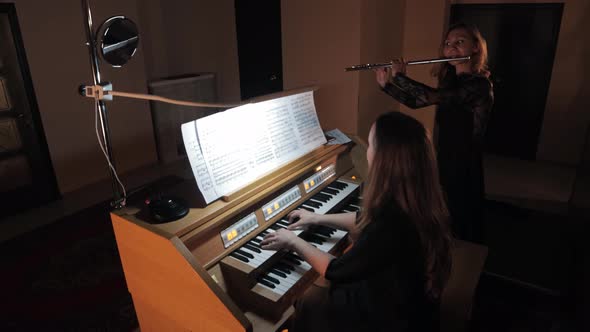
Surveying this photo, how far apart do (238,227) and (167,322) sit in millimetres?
475

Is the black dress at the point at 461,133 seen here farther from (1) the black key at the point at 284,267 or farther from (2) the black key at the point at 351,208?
(1) the black key at the point at 284,267

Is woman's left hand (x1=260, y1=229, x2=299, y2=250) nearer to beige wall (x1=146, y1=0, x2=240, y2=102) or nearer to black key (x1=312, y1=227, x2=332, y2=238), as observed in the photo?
black key (x1=312, y1=227, x2=332, y2=238)

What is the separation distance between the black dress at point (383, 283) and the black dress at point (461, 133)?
131cm

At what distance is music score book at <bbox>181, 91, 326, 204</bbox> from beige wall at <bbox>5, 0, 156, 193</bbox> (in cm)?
303

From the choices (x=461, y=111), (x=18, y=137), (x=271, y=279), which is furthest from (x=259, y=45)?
(x=271, y=279)

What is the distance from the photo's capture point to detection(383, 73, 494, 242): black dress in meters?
2.46

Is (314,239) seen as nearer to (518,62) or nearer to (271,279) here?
(271,279)

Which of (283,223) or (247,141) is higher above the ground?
(247,141)

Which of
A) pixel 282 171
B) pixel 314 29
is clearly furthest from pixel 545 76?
pixel 282 171

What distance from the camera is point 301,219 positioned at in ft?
6.19

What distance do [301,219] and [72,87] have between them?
337cm

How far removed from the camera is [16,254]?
3.19m

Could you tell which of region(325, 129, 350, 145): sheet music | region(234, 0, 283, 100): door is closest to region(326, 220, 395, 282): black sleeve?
region(325, 129, 350, 145): sheet music

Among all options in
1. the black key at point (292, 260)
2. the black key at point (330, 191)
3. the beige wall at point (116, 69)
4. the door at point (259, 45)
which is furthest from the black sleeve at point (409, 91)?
the beige wall at point (116, 69)
